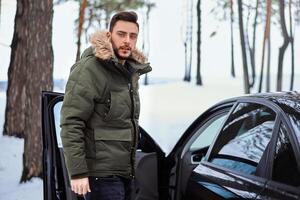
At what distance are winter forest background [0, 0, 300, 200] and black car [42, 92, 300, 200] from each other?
78.0 inches

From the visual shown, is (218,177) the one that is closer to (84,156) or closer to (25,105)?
(84,156)

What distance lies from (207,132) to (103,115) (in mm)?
1167

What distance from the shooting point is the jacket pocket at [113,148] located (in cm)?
219

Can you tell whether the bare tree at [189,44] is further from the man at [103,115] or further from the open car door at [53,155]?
the man at [103,115]

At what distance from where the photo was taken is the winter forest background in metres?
4.94

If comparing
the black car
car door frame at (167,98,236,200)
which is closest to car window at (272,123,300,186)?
the black car

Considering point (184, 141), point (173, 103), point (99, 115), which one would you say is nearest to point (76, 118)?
point (99, 115)

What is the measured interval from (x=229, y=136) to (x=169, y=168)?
563 millimetres

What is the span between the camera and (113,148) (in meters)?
2.21

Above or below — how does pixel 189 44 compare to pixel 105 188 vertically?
above

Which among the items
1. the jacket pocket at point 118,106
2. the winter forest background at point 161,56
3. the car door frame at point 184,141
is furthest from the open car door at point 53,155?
the winter forest background at point 161,56

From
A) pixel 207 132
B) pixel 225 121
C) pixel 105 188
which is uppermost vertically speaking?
pixel 225 121

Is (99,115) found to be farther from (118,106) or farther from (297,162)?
(297,162)

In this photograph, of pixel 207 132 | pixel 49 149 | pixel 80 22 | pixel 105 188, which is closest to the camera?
pixel 105 188
